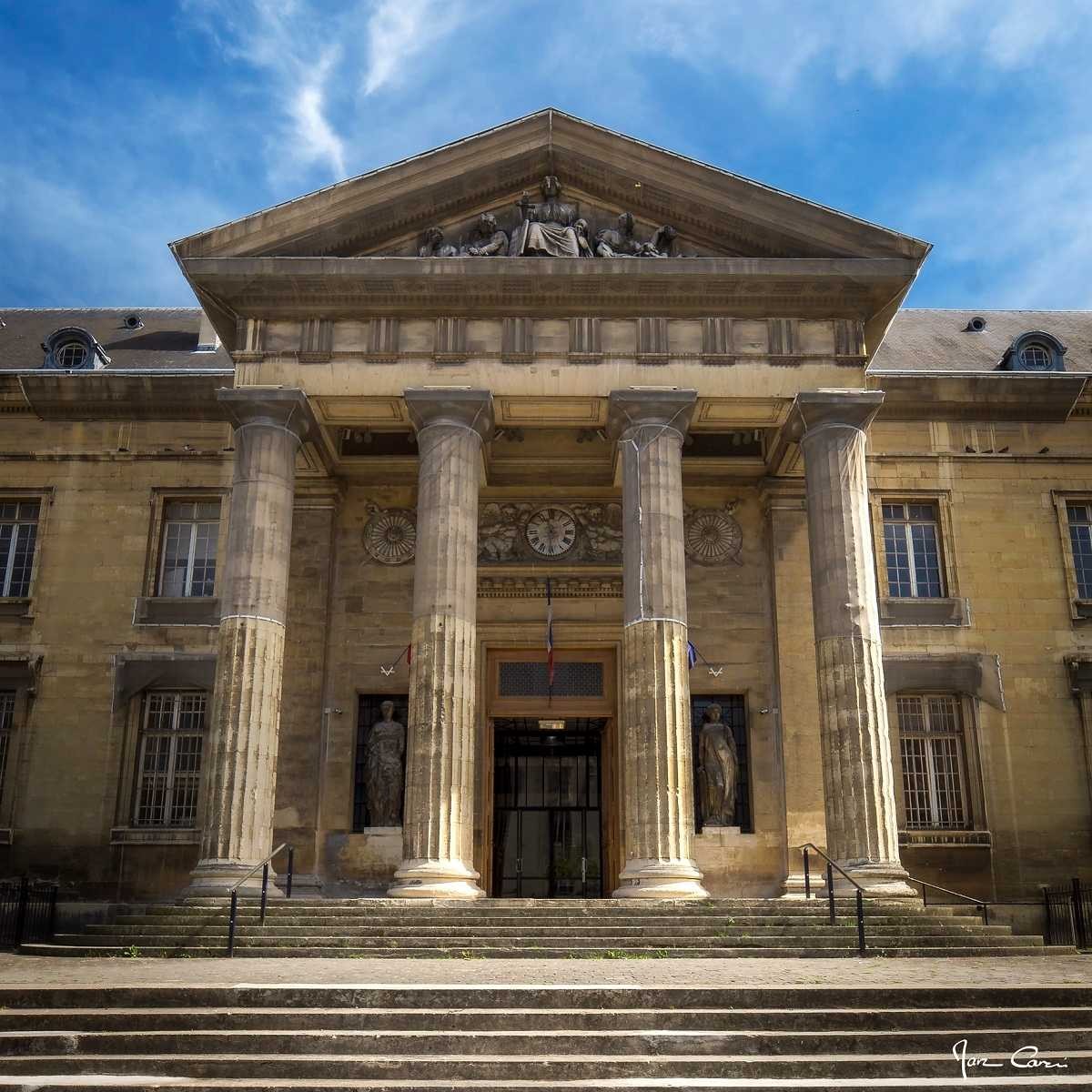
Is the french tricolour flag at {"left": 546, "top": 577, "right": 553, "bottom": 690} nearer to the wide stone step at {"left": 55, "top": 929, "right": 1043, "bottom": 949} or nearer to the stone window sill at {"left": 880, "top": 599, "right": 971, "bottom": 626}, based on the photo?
the stone window sill at {"left": 880, "top": 599, "right": 971, "bottom": 626}

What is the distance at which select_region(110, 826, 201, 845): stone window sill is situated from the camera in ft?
68.1

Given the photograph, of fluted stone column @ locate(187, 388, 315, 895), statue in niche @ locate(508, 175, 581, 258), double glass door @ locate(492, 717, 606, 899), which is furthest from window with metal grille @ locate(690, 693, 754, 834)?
statue in niche @ locate(508, 175, 581, 258)

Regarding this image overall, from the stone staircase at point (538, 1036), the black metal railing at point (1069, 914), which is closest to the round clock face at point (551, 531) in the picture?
the black metal railing at point (1069, 914)

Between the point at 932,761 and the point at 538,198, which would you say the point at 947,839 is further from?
the point at 538,198

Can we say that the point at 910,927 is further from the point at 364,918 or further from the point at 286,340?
→ the point at 286,340

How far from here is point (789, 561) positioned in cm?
2180

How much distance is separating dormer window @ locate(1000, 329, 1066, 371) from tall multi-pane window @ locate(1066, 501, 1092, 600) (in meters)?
2.73

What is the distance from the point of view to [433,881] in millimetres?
16250

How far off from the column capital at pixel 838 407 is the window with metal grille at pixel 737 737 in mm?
5401

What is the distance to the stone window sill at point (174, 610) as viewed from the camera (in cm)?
2205

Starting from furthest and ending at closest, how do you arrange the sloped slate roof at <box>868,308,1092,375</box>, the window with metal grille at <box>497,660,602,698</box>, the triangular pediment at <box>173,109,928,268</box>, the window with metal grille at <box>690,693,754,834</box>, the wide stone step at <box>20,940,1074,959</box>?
the sloped slate roof at <box>868,308,1092,375</box> → the window with metal grille at <box>497,660,602,698</box> → the window with metal grille at <box>690,693,754,834</box> → the triangular pediment at <box>173,109,928,268</box> → the wide stone step at <box>20,940,1074,959</box>

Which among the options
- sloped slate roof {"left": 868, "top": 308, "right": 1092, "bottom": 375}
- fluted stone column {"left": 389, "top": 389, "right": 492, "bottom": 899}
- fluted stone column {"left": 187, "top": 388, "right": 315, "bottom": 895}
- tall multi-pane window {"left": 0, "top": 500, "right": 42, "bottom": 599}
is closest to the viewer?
fluted stone column {"left": 389, "top": 389, "right": 492, "bottom": 899}

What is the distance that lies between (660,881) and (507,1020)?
22.5 ft

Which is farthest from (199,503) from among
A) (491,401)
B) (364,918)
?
(364,918)
